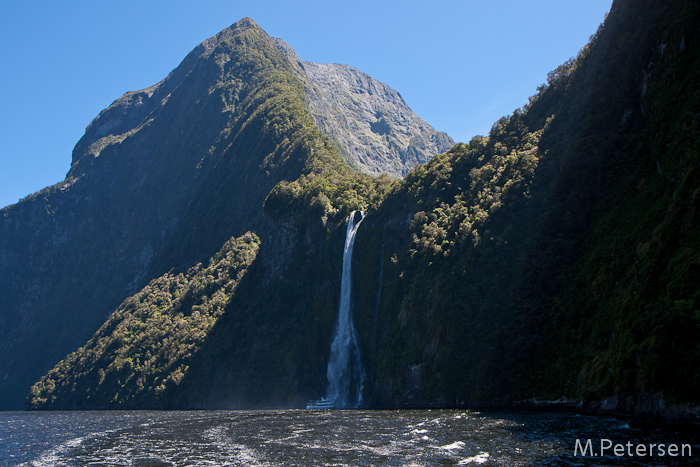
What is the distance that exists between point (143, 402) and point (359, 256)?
6167cm

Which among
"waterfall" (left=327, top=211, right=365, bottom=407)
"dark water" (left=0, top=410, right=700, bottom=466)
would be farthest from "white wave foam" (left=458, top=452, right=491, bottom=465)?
"waterfall" (left=327, top=211, right=365, bottom=407)

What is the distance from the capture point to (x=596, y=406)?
47.5 m

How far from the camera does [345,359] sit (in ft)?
332

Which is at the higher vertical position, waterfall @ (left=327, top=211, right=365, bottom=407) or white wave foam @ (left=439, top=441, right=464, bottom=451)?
waterfall @ (left=327, top=211, right=365, bottom=407)

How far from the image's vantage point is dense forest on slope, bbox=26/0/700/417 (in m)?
46.8

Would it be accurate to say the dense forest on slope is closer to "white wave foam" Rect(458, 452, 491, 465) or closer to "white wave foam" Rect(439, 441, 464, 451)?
"white wave foam" Rect(458, 452, 491, 465)

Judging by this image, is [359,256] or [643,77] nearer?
[643,77]

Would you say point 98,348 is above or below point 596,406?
above

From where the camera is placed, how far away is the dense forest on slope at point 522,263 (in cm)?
4681

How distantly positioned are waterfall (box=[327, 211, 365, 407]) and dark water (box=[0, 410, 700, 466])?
3699 cm

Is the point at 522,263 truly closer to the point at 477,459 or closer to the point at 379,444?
the point at 379,444

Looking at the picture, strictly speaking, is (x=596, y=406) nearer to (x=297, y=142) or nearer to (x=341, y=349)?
(x=341, y=349)

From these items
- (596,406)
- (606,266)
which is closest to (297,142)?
(606,266)

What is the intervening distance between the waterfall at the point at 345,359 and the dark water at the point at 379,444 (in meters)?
37.0
